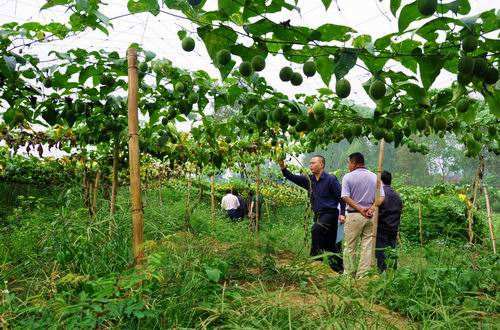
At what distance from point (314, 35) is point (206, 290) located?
160 cm

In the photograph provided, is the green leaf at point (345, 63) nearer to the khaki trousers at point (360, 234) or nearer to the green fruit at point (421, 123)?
the green fruit at point (421, 123)

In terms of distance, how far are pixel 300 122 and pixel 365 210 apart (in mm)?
1836

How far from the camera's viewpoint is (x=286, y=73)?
180 cm

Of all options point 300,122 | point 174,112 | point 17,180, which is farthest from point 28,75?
point 17,180

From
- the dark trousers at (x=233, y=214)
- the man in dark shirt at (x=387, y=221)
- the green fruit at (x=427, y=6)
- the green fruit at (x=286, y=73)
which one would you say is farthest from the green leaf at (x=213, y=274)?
the dark trousers at (x=233, y=214)

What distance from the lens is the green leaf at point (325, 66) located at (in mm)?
1594

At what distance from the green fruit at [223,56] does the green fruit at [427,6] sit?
26.1 inches

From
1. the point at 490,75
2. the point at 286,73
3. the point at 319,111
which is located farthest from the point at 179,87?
the point at 490,75

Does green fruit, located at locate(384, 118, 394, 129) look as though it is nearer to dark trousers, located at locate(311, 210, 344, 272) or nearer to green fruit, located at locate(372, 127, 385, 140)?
green fruit, located at locate(372, 127, 385, 140)

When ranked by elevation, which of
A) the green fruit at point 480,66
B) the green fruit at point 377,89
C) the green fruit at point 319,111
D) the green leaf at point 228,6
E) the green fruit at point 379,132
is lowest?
the green fruit at point 379,132

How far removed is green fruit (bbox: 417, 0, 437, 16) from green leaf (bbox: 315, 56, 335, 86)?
47 cm

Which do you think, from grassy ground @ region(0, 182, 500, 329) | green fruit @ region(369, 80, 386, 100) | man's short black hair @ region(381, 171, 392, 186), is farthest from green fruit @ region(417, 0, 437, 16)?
man's short black hair @ region(381, 171, 392, 186)

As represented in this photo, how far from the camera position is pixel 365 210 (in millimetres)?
4223

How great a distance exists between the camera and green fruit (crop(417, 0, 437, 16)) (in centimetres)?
114
